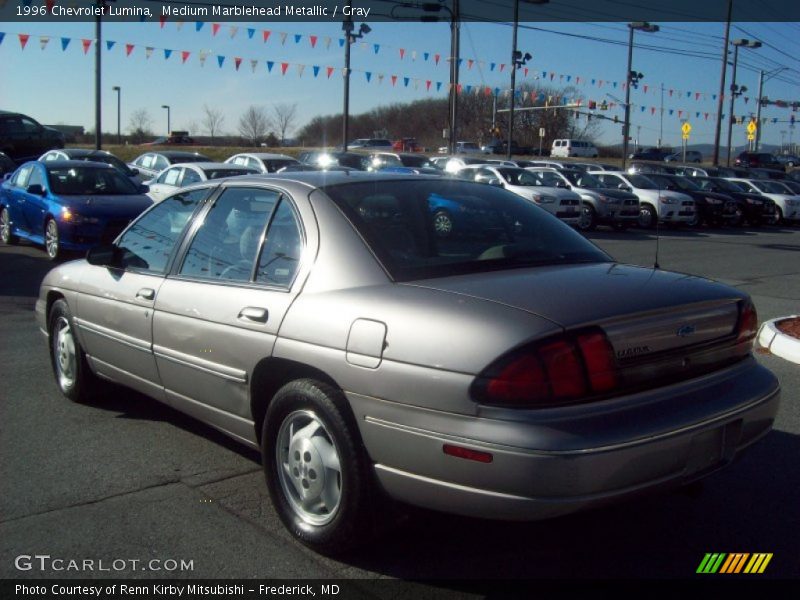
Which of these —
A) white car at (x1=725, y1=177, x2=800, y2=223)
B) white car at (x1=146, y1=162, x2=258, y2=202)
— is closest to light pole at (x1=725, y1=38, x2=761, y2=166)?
white car at (x1=725, y1=177, x2=800, y2=223)

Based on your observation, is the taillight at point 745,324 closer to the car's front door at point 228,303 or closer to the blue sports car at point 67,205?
the car's front door at point 228,303

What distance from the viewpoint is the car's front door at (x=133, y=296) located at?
469 cm

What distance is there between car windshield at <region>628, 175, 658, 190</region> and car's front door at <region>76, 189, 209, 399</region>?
22.1 meters

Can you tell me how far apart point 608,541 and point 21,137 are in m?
29.2

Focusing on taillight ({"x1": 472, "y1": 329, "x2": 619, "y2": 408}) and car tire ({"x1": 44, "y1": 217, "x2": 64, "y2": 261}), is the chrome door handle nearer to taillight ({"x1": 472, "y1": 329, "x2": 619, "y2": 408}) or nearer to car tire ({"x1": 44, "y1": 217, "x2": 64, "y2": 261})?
taillight ({"x1": 472, "y1": 329, "x2": 619, "y2": 408})

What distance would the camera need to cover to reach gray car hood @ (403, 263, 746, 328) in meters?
3.16

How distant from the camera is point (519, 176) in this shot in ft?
74.7

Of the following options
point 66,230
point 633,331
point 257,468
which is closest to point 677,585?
point 633,331

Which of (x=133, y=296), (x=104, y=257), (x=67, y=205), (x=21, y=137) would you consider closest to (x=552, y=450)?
(x=133, y=296)

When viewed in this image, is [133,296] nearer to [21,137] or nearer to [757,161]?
[21,137]

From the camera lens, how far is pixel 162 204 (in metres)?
5.12

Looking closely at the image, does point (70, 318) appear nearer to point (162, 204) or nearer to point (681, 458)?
point (162, 204)

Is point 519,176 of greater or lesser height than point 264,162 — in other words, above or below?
below

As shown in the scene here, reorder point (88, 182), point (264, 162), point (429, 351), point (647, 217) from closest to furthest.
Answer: point (429, 351)
point (88, 182)
point (264, 162)
point (647, 217)
